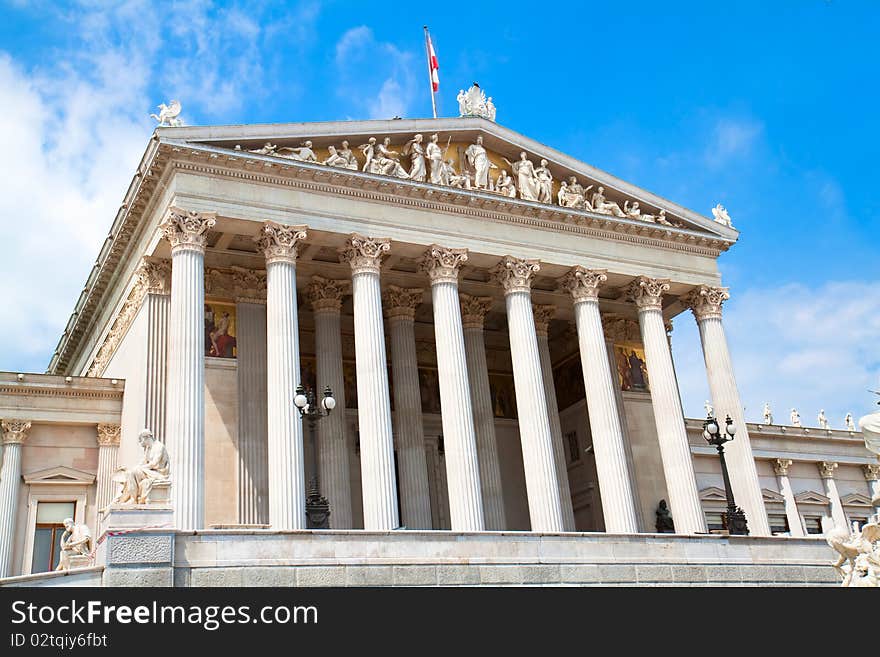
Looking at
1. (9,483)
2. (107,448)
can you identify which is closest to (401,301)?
(107,448)

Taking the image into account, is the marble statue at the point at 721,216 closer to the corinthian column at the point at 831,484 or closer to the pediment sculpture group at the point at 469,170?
the pediment sculpture group at the point at 469,170

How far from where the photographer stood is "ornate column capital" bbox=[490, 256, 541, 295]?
3378cm

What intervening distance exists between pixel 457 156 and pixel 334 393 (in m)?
9.75

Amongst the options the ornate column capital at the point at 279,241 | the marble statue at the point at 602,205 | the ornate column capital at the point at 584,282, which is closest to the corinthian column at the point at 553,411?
the ornate column capital at the point at 584,282

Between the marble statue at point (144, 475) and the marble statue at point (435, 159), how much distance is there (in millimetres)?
15063

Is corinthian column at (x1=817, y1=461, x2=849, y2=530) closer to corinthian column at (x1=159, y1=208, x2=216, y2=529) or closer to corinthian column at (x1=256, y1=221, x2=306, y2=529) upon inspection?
corinthian column at (x1=256, y1=221, x2=306, y2=529)

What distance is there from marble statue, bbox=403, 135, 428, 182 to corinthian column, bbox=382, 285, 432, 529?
4.85 m

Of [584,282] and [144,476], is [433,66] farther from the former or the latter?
[144,476]

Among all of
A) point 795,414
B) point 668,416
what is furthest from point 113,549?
point 795,414

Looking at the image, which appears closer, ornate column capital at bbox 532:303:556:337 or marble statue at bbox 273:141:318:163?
marble statue at bbox 273:141:318:163

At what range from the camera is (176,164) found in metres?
29.2

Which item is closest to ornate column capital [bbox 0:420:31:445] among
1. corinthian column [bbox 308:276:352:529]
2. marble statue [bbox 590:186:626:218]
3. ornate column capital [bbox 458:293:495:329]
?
corinthian column [bbox 308:276:352:529]

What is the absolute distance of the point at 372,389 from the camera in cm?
2923
